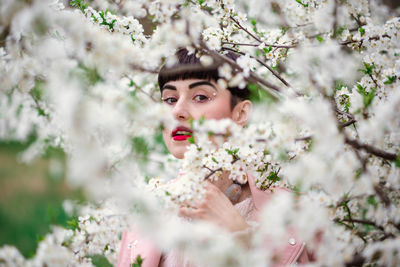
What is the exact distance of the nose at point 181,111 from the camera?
1924mm

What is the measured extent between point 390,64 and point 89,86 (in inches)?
62.2

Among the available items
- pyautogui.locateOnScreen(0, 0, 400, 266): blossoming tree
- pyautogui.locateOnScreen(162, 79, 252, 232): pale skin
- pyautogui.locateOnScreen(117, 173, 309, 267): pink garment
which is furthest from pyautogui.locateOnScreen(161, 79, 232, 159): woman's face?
pyautogui.locateOnScreen(117, 173, 309, 267): pink garment

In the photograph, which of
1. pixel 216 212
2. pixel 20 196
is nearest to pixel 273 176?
pixel 216 212

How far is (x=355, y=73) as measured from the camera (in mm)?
2090

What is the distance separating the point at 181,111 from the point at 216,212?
0.63m

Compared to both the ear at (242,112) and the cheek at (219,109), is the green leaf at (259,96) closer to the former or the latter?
the ear at (242,112)

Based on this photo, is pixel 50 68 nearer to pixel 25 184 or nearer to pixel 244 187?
pixel 244 187

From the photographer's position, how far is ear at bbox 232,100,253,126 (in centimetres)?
214

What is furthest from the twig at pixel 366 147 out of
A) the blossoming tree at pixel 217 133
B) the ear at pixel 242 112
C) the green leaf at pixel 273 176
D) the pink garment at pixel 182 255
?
the ear at pixel 242 112

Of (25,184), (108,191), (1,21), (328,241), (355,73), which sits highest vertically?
(355,73)

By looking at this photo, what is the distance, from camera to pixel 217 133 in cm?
138

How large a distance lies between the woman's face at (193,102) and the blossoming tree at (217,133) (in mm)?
261

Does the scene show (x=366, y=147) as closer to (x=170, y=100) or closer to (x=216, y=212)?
(x=216, y=212)

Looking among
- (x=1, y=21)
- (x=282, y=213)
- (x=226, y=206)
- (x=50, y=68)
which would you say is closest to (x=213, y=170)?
(x=226, y=206)
